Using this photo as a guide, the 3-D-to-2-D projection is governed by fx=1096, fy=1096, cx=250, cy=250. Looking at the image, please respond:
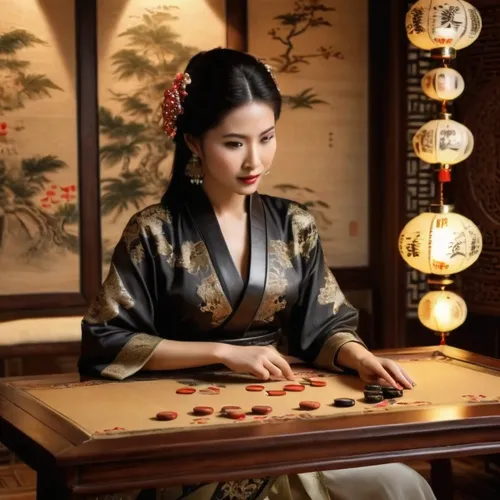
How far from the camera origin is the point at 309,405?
203cm

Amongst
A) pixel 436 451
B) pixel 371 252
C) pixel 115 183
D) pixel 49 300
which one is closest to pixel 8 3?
pixel 115 183

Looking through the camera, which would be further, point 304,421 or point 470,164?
point 470,164

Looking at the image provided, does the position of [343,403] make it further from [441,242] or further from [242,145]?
[441,242]

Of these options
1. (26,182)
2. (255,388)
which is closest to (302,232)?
(255,388)

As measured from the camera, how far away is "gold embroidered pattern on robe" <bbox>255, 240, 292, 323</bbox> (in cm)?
250

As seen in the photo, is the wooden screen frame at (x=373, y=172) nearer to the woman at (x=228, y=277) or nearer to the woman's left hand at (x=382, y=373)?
the woman at (x=228, y=277)

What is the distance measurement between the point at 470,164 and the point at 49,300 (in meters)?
1.88

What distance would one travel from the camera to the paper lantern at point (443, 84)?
420 centimetres

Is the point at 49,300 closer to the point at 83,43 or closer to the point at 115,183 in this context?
the point at 115,183

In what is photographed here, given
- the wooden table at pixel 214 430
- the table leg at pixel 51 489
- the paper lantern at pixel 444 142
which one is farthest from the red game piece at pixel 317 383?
the paper lantern at pixel 444 142

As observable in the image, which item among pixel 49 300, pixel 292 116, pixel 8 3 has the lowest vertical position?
pixel 49 300

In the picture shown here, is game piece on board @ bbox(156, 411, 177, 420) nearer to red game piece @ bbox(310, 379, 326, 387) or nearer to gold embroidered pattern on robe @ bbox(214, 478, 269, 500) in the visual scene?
gold embroidered pattern on robe @ bbox(214, 478, 269, 500)

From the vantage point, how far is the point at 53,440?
183cm

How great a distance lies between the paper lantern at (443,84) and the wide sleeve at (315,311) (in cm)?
174
